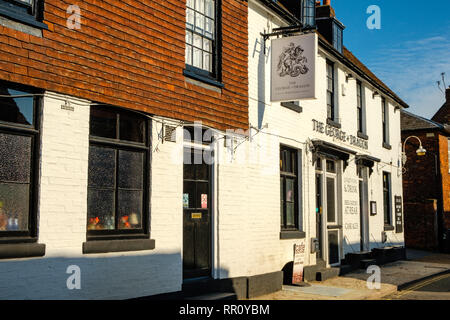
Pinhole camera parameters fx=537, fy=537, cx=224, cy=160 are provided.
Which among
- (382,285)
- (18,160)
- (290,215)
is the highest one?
(18,160)

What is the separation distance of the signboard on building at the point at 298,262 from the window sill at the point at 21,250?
7085 mm

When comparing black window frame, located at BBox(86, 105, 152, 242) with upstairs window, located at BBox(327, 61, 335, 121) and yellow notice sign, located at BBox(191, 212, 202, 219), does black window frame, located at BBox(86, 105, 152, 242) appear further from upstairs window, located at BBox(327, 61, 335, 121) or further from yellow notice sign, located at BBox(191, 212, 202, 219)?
upstairs window, located at BBox(327, 61, 335, 121)

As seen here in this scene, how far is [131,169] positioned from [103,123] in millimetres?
881

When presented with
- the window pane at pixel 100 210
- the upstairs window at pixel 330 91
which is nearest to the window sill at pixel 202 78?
the window pane at pixel 100 210

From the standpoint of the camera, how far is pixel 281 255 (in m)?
12.4

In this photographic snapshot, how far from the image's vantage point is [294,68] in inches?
457

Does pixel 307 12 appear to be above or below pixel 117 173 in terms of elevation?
above

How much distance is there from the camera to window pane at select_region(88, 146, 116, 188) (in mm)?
7836

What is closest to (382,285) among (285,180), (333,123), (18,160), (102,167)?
(285,180)

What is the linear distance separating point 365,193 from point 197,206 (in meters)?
9.78

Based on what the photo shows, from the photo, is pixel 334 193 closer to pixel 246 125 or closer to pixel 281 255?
pixel 281 255

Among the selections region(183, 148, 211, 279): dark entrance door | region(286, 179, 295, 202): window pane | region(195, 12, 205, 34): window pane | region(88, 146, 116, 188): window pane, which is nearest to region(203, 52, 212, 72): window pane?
region(195, 12, 205, 34): window pane

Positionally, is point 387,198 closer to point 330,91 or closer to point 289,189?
point 330,91
